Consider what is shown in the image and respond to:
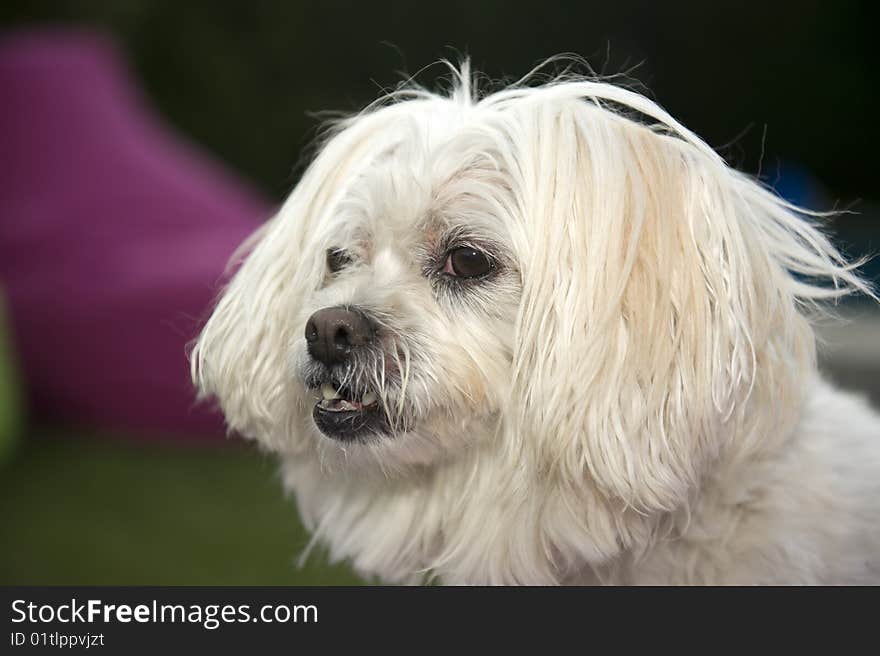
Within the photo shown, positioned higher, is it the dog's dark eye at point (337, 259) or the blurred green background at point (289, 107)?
the blurred green background at point (289, 107)

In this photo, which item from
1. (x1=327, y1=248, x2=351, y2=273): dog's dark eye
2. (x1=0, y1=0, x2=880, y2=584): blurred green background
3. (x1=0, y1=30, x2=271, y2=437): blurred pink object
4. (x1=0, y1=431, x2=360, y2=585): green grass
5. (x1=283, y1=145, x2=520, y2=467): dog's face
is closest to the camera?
(x1=283, y1=145, x2=520, y2=467): dog's face

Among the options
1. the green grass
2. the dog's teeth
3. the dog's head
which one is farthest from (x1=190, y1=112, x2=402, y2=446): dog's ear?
the green grass

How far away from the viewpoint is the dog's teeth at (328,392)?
1.81 meters

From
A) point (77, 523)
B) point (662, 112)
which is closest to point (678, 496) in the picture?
point (662, 112)

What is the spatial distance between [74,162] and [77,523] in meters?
2.25

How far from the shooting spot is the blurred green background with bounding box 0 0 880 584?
3914mm

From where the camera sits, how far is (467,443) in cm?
179

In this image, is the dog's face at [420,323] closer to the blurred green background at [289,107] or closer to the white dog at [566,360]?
the white dog at [566,360]

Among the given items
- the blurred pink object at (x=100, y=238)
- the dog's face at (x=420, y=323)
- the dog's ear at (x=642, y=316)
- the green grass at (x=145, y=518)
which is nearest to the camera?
the dog's ear at (x=642, y=316)

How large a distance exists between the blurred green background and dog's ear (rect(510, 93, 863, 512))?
3.07 feet

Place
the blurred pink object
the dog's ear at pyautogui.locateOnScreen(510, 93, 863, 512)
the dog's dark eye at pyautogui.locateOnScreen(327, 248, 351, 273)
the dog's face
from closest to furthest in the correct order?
the dog's ear at pyautogui.locateOnScreen(510, 93, 863, 512)
the dog's face
the dog's dark eye at pyautogui.locateOnScreen(327, 248, 351, 273)
the blurred pink object

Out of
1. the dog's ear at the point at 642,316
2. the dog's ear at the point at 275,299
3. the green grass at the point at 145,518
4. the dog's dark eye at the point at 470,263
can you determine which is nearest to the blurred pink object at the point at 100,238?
the green grass at the point at 145,518

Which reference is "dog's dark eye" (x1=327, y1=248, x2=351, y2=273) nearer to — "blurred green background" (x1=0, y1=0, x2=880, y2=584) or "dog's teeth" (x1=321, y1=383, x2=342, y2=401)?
"dog's teeth" (x1=321, y1=383, x2=342, y2=401)

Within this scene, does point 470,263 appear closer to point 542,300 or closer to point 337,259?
point 542,300
